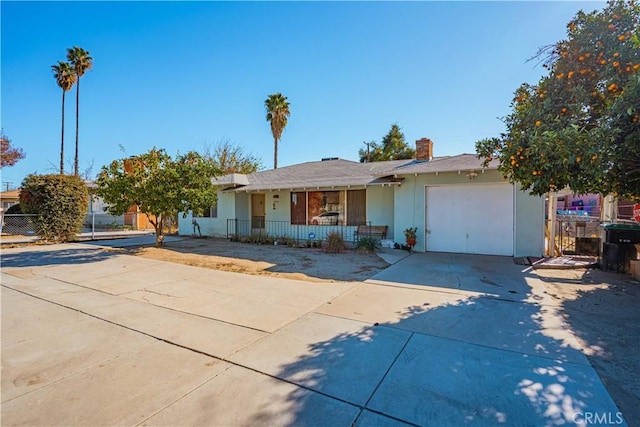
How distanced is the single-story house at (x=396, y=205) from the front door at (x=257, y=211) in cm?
6

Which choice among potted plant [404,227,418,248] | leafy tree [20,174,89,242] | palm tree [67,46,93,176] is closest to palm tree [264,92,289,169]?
palm tree [67,46,93,176]

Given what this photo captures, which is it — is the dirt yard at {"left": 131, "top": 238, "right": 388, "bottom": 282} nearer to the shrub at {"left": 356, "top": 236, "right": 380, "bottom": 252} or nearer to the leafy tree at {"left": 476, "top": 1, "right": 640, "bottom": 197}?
the shrub at {"left": 356, "top": 236, "right": 380, "bottom": 252}

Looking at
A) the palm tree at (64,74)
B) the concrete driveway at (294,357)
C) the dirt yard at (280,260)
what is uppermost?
the palm tree at (64,74)

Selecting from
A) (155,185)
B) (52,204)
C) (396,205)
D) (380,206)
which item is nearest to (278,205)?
(380,206)

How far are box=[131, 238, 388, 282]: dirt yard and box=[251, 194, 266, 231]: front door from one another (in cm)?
358

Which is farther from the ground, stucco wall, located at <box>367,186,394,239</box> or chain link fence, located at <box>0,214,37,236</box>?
stucco wall, located at <box>367,186,394,239</box>

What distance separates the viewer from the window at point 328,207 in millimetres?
12758

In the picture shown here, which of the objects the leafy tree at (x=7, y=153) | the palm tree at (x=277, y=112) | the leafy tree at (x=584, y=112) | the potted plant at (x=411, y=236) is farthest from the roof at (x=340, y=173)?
the leafy tree at (x=7, y=153)

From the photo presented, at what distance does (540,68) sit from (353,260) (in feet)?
21.0

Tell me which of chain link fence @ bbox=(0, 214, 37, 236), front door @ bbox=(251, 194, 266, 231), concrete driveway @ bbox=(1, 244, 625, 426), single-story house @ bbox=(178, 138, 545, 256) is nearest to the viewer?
concrete driveway @ bbox=(1, 244, 625, 426)

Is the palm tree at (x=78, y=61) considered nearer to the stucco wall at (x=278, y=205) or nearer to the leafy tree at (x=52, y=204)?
the leafy tree at (x=52, y=204)

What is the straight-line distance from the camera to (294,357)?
3213 millimetres

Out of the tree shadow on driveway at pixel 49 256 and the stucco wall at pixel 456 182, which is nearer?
the tree shadow on driveway at pixel 49 256

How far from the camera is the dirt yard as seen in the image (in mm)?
7461
